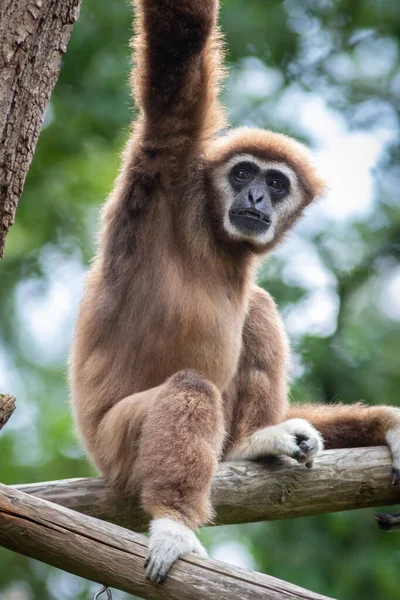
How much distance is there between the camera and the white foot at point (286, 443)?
6969mm

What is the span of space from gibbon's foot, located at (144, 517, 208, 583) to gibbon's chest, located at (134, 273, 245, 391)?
1.46 metres

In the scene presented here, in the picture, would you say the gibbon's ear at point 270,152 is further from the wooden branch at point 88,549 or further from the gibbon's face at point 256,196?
the wooden branch at point 88,549

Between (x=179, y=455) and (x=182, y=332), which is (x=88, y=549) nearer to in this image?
(x=179, y=455)

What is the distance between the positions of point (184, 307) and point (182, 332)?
8.0 inches

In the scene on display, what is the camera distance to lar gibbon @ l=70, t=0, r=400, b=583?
6266 mm

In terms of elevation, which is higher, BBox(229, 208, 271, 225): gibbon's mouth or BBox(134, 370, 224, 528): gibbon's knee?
BBox(229, 208, 271, 225): gibbon's mouth

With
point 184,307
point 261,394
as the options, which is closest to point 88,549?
point 184,307

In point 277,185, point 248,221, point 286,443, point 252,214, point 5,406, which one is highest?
point 277,185

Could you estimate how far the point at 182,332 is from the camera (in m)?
6.96

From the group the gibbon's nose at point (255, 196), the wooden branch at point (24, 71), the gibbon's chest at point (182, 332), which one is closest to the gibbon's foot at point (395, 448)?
the gibbon's chest at point (182, 332)

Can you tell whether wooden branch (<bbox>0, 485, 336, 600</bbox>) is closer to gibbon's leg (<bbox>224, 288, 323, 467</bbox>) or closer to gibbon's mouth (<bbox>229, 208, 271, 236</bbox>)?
gibbon's leg (<bbox>224, 288, 323, 467</bbox>)

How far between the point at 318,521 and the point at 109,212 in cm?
668

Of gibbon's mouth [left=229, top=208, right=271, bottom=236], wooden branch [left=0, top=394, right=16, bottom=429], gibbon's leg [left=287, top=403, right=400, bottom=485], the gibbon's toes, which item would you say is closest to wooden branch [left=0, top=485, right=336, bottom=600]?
wooden branch [left=0, top=394, right=16, bottom=429]

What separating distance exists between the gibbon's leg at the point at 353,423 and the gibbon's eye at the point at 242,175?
2.27 meters
